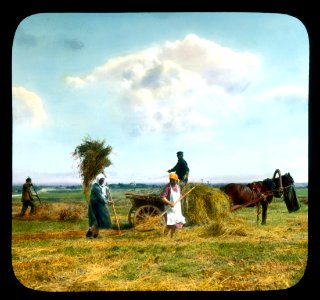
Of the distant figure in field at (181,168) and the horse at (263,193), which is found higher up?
the distant figure in field at (181,168)

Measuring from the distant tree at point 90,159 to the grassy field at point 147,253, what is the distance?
0.64ft

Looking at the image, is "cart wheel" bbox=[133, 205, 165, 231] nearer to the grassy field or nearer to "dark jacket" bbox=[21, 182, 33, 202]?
the grassy field

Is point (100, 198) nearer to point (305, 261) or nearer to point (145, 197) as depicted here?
point (145, 197)

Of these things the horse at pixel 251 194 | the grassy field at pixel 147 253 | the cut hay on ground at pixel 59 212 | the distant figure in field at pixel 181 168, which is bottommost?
the grassy field at pixel 147 253

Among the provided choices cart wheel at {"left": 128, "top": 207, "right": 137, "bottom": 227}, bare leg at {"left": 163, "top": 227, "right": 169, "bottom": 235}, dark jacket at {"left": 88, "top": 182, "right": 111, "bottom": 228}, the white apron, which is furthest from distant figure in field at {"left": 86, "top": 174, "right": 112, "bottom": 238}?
the white apron

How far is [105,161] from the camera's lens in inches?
227

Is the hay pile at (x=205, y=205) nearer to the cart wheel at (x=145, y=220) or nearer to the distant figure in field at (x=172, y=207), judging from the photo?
the distant figure in field at (x=172, y=207)

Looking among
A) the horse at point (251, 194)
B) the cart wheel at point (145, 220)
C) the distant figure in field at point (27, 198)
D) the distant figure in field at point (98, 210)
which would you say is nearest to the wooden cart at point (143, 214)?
the cart wheel at point (145, 220)

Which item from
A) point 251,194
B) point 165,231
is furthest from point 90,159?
point 251,194

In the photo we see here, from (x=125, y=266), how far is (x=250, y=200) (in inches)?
66.9

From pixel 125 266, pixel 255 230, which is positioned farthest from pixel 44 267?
pixel 255 230

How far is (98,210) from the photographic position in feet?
19.6

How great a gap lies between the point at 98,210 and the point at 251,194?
181 cm

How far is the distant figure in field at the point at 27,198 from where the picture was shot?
534cm
